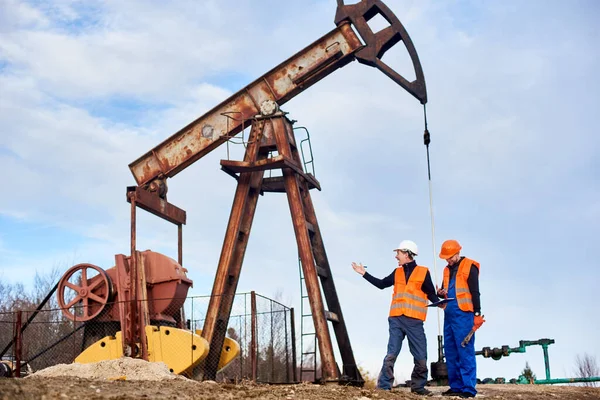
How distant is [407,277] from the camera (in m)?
8.49

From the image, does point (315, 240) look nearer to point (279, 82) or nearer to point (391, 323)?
point (279, 82)

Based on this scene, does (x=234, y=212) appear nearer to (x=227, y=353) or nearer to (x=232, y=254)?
(x=232, y=254)

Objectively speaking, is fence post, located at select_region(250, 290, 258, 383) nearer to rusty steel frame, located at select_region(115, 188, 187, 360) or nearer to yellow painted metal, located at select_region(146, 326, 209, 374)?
yellow painted metal, located at select_region(146, 326, 209, 374)

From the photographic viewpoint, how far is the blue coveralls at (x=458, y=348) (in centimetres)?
807

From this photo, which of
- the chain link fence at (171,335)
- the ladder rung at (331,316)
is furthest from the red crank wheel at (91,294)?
the ladder rung at (331,316)

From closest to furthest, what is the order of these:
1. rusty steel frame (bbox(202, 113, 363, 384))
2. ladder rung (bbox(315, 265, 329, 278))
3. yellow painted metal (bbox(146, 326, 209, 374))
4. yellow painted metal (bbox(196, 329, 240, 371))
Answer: yellow painted metal (bbox(146, 326, 209, 374)) < rusty steel frame (bbox(202, 113, 363, 384)) < yellow painted metal (bbox(196, 329, 240, 371)) < ladder rung (bbox(315, 265, 329, 278))

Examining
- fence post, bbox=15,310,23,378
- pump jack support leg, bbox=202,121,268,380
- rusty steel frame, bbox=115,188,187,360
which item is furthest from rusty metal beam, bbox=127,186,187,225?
fence post, bbox=15,310,23,378

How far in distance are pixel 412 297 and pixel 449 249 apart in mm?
644

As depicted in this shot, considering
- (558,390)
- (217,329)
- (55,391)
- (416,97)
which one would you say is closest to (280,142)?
(416,97)

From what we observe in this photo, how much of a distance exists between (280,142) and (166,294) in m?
2.93

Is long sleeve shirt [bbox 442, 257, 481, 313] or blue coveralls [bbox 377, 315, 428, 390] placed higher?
long sleeve shirt [bbox 442, 257, 481, 313]

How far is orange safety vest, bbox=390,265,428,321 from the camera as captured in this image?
8375 millimetres

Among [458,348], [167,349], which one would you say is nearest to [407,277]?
[458,348]

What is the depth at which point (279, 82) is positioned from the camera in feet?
41.3
